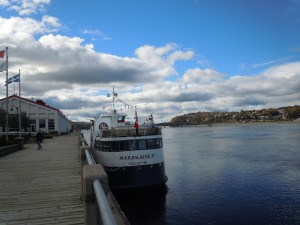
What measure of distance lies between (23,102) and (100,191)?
7733 centimetres

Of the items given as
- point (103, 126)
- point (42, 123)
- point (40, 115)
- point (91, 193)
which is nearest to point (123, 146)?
point (103, 126)

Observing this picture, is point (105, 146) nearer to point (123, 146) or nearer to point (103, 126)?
point (123, 146)

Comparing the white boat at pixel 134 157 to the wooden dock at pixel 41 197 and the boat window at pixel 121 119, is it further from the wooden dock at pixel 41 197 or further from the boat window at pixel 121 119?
the boat window at pixel 121 119

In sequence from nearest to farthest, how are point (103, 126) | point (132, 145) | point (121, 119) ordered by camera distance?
point (132, 145) → point (103, 126) → point (121, 119)

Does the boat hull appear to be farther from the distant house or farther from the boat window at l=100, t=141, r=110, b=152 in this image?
the distant house

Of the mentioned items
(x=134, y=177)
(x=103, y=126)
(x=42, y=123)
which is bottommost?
Answer: (x=134, y=177)

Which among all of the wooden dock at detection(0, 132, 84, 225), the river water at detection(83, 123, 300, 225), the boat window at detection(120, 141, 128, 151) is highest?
the boat window at detection(120, 141, 128, 151)

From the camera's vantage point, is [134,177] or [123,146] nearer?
[134,177]

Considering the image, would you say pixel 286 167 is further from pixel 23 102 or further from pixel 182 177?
pixel 23 102

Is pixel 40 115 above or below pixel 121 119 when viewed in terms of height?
above

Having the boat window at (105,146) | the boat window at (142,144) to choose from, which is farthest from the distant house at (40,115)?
the boat window at (142,144)

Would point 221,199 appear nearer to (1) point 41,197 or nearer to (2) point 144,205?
(2) point 144,205

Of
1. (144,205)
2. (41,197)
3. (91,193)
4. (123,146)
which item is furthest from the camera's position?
(123,146)

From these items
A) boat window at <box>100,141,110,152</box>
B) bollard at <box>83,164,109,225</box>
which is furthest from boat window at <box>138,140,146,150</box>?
bollard at <box>83,164,109,225</box>
